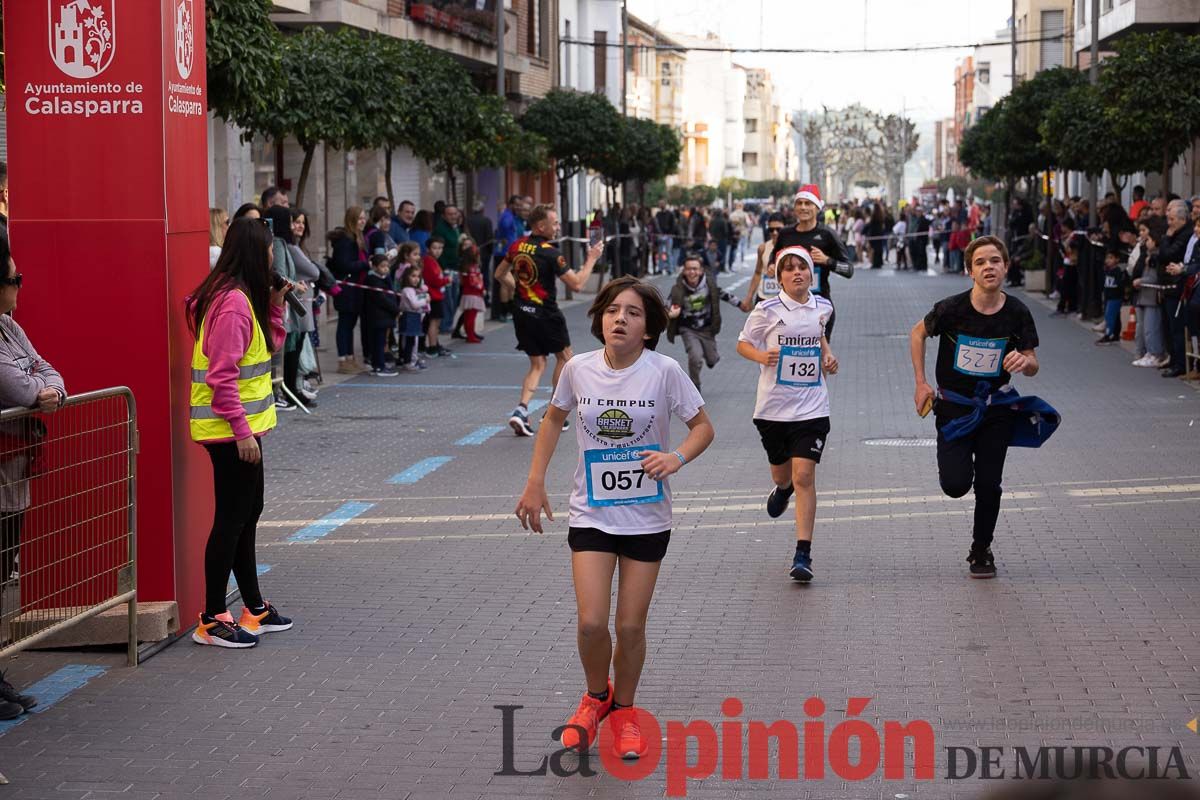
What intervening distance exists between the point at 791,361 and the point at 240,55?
26.9ft

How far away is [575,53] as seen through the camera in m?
53.9

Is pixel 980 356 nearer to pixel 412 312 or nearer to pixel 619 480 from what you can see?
pixel 619 480

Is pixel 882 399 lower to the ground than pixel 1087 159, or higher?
lower

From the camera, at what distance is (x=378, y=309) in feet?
64.0

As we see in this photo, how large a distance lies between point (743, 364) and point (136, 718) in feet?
49.4

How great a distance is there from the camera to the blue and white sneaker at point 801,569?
8664mm

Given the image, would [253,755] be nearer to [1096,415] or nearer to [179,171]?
[179,171]

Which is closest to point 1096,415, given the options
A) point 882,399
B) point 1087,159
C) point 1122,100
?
point 882,399

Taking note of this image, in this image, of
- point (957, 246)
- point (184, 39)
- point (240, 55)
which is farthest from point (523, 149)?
point (184, 39)

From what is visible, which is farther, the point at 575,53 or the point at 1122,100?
the point at 575,53

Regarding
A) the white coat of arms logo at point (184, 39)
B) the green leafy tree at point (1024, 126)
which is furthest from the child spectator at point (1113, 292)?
the white coat of arms logo at point (184, 39)

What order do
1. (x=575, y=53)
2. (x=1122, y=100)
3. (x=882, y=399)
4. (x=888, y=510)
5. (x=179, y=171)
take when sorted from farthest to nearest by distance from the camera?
(x=575, y=53) < (x=1122, y=100) < (x=882, y=399) < (x=888, y=510) < (x=179, y=171)

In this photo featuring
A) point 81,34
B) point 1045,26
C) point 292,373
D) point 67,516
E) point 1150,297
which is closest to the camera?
point 67,516

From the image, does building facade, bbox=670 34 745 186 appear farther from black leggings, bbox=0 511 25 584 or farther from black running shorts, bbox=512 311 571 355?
black leggings, bbox=0 511 25 584
